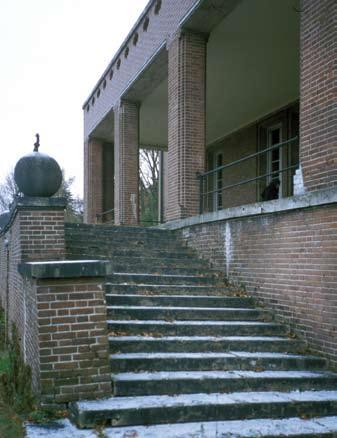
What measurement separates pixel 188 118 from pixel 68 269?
606 cm

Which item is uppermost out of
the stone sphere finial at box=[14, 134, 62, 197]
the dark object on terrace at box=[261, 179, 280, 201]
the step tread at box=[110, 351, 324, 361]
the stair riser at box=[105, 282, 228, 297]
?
the dark object on terrace at box=[261, 179, 280, 201]

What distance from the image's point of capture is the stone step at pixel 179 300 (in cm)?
631

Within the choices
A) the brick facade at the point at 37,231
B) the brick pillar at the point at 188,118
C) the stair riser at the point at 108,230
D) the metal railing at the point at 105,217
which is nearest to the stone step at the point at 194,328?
the brick facade at the point at 37,231

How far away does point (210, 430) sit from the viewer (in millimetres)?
4180

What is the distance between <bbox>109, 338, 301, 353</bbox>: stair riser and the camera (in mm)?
5309

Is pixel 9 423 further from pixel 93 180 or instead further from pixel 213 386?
pixel 93 180

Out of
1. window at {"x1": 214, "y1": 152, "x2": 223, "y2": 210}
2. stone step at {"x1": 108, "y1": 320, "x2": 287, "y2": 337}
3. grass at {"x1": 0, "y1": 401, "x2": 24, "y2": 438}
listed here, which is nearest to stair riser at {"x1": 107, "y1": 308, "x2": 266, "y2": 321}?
stone step at {"x1": 108, "y1": 320, "x2": 287, "y2": 337}

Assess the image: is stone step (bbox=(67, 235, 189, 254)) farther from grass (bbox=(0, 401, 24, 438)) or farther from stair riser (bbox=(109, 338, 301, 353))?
grass (bbox=(0, 401, 24, 438))

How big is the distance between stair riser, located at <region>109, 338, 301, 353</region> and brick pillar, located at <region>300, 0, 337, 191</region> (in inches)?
80.4

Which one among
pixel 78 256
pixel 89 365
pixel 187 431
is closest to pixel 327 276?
pixel 187 431

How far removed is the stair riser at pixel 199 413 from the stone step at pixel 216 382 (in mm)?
382

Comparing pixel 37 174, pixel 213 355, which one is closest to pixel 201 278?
pixel 213 355

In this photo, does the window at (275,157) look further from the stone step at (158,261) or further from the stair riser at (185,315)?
the stair riser at (185,315)

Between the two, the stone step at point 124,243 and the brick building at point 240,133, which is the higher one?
→ the brick building at point 240,133
